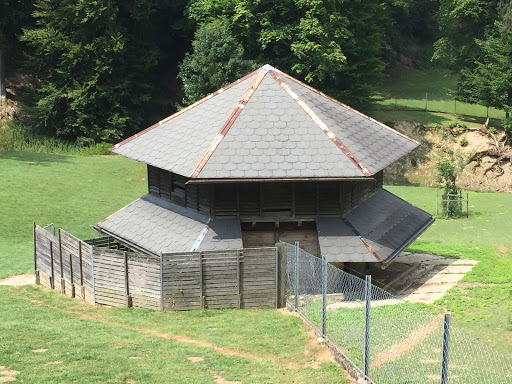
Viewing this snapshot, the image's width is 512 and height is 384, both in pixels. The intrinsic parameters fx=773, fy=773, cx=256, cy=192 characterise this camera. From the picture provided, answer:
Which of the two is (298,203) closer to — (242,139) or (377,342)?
(242,139)

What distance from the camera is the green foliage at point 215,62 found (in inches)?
2040

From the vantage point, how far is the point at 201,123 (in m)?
26.8

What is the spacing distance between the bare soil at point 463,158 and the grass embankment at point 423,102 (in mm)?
1463

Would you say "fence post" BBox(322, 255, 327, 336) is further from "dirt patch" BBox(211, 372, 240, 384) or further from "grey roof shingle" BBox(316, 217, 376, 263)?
"grey roof shingle" BBox(316, 217, 376, 263)

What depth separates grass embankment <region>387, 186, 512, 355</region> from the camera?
2069cm

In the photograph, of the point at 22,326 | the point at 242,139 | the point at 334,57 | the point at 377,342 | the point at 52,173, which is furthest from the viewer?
the point at 334,57

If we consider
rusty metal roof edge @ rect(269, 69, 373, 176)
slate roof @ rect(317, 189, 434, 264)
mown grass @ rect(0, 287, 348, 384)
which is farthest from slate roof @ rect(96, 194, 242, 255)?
rusty metal roof edge @ rect(269, 69, 373, 176)

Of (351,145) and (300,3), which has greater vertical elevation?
(300,3)

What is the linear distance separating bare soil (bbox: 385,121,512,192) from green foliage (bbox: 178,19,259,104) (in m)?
13.0

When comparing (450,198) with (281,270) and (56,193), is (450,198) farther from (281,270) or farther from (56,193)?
(56,193)

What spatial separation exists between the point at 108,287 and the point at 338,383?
944cm

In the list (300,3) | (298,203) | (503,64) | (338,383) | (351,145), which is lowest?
(338,383)

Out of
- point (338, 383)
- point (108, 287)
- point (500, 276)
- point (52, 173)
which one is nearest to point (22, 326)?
point (108, 287)

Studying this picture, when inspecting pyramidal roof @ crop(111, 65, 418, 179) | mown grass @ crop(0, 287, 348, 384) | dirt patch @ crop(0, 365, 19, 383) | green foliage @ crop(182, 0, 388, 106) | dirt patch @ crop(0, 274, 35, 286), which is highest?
green foliage @ crop(182, 0, 388, 106)
